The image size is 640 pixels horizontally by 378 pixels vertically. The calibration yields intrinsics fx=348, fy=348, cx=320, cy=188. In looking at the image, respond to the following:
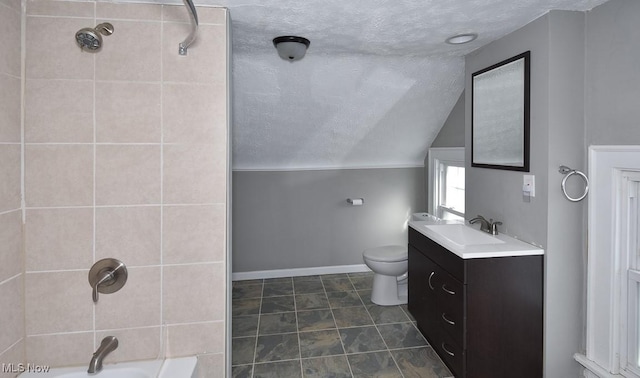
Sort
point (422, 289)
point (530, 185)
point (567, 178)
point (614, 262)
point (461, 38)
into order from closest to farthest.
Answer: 1. point (614, 262)
2. point (567, 178)
3. point (530, 185)
4. point (461, 38)
5. point (422, 289)

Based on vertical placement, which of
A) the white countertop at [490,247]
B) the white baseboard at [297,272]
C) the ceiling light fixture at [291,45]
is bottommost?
the white baseboard at [297,272]

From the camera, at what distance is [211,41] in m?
1.68

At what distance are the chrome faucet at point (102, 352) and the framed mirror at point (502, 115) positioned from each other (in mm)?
2331

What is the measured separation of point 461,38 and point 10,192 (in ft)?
8.23

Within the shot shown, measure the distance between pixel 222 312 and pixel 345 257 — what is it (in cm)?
255

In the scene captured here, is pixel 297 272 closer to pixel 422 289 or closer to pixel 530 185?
pixel 422 289

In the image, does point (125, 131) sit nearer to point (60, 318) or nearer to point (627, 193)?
point (60, 318)

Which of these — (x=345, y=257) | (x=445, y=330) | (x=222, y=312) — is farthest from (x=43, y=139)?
(x=345, y=257)

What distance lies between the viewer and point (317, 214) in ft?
13.3

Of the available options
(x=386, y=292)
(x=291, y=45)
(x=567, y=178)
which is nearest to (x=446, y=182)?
(x=386, y=292)

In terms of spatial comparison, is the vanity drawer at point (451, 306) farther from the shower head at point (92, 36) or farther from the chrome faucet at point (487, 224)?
the shower head at point (92, 36)

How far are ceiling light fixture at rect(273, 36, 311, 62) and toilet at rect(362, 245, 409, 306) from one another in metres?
1.91

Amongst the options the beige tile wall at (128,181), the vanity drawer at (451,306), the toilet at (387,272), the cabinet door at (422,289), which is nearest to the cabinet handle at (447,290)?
the vanity drawer at (451,306)

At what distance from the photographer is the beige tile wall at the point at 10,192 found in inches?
57.4
